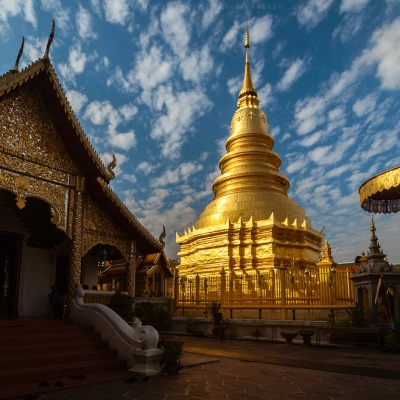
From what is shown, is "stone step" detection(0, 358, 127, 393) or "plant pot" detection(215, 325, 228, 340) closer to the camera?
"stone step" detection(0, 358, 127, 393)

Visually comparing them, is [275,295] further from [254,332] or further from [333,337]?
[333,337]

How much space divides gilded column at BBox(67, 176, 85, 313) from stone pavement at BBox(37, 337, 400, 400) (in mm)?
3202

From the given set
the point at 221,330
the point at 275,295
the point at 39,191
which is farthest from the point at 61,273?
the point at 275,295

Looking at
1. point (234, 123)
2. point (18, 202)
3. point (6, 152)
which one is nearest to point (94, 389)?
point (18, 202)

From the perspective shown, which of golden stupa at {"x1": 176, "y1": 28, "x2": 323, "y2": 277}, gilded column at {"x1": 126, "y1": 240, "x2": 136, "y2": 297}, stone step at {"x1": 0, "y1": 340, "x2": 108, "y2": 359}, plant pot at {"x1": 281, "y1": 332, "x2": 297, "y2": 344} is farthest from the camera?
golden stupa at {"x1": 176, "y1": 28, "x2": 323, "y2": 277}

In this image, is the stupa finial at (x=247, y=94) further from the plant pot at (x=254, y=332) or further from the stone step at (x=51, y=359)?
the stone step at (x=51, y=359)

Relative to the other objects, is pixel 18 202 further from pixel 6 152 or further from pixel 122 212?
pixel 122 212

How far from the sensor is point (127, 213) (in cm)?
1092

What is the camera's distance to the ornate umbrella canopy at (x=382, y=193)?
41.9 ft

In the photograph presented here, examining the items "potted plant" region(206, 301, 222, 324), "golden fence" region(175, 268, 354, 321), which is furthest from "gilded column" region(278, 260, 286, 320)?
"potted plant" region(206, 301, 222, 324)

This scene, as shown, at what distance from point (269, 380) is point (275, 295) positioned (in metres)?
8.61

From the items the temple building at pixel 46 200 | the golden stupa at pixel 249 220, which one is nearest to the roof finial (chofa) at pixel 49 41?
the temple building at pixel 46 200

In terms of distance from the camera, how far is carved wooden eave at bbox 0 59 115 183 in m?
8.95

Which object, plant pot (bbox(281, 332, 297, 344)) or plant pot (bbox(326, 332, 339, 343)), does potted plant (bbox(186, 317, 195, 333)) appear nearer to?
plant pot (bbox(281, 332, 297, 344))
